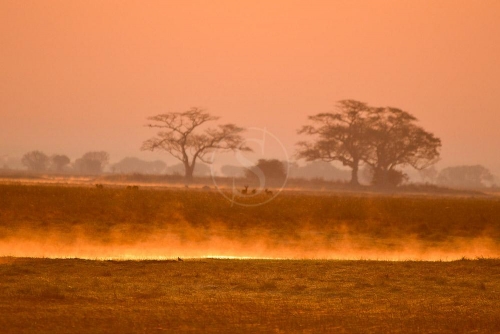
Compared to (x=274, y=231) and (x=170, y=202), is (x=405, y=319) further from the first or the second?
(x=170, y=202)

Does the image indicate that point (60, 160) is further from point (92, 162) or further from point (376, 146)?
point (376, 146)

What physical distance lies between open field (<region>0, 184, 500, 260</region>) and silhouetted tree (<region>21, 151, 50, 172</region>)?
121 meters

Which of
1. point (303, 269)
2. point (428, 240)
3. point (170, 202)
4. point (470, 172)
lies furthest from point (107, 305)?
point (470, 172)

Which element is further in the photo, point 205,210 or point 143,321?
point 205,210

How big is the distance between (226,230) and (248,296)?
38.1 ft

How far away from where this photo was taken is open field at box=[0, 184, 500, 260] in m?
22.0

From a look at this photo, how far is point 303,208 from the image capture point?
29062mm

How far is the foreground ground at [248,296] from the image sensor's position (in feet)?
33.5

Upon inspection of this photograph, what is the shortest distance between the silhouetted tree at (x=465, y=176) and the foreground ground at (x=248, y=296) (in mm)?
171521

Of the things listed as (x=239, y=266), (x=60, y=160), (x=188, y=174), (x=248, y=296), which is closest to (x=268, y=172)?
(x=188, y=174)

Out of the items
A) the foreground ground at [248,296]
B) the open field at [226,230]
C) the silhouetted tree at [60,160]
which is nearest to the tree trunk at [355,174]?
the open field at [226,230]

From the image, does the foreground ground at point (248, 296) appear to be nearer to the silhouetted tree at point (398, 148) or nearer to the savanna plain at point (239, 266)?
the savanna plain at point (239, 266)

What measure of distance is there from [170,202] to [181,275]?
Answer: 13826mm

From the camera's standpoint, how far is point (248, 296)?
12.8m
